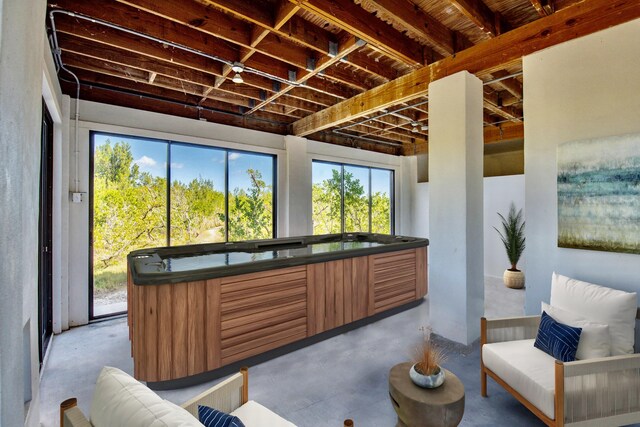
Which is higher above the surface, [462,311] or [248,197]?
[248,197]

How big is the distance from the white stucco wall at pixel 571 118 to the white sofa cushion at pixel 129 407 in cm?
298

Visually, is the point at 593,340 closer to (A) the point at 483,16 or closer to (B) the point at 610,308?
(B) the point at 610,308

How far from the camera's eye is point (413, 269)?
14.5ft

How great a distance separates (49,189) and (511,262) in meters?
7.34

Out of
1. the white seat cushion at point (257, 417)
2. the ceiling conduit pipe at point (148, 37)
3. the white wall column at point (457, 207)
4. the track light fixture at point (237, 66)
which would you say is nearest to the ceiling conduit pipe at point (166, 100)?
the ceiling conduit pipe at point (148, 37)

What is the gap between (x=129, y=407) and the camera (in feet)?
3.05

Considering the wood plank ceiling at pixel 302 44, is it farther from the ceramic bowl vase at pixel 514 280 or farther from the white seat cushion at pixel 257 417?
the ceramic bowl vase at pixel 514 280

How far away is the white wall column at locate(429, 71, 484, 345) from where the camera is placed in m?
3.13

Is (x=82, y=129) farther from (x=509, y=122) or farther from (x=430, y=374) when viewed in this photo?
(x=509, y=122)

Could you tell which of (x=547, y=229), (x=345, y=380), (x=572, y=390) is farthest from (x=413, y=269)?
(x=572, y=390)

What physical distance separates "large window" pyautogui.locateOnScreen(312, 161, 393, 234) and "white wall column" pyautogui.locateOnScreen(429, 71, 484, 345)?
3615 millimetres

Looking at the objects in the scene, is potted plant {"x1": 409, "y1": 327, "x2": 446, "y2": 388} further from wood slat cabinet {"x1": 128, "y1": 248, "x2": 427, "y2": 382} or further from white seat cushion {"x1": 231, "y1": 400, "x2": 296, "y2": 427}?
wood slat cabinet {"x1": 128, "y1": 248, "x2": 427, "y2": 382}

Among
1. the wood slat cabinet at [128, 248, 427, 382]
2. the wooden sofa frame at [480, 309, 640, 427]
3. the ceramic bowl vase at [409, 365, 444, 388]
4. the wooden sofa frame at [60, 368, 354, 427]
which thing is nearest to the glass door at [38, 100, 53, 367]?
the wood slat cabinet at [128, 248, 427, 382]

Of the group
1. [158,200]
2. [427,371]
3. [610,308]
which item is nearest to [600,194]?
[610,308]
